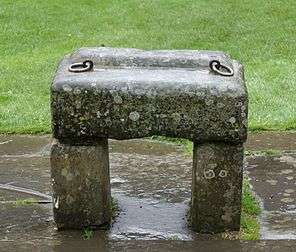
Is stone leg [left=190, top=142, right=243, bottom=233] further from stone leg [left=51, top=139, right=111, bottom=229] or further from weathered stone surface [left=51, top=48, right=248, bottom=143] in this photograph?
stone leg [left=51, top=139, right=111, bottom=229]

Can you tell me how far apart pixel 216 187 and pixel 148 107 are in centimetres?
68

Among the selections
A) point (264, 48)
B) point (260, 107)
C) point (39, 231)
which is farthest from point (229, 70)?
point (264, 48)

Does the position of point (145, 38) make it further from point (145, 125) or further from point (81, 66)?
point (145, 125)

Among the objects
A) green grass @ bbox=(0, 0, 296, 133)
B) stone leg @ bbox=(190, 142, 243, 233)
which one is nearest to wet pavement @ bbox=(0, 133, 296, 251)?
stone leg @ bbox=(190, 142, 243, 233)

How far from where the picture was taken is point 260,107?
830 centimetres

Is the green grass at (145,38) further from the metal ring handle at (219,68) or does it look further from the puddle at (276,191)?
the metal ring handle at (219,68)

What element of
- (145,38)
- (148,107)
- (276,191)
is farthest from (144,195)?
(145,38)

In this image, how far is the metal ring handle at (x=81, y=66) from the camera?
4840 millimetres

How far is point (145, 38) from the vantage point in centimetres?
1249

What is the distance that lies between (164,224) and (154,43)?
7.43 metres

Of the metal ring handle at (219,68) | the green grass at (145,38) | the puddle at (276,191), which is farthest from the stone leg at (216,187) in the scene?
the green grass at (145,38)

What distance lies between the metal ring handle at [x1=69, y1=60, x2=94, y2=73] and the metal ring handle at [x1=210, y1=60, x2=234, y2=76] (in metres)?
0.77

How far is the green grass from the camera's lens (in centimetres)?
838

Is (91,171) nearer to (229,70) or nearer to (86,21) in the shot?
(229,70)
